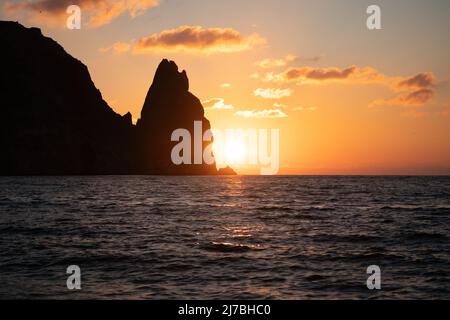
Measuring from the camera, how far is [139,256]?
66.5 feet

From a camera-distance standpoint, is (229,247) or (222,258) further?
(229,247)

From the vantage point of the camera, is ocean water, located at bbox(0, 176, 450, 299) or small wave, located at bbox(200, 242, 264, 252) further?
small wave, located at bbox(200, 242, 264, 252)

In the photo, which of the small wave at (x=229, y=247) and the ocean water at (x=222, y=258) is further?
the small wave at (x=229, y=247)

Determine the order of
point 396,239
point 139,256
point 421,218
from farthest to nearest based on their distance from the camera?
point 421,218 < point 396,239 < point 139,256

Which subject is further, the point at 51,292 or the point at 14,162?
the point at 14,162

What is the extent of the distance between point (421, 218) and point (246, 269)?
90.1 feet

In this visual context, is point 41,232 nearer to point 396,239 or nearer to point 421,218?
point 396,239

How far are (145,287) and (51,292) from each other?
301 cm
